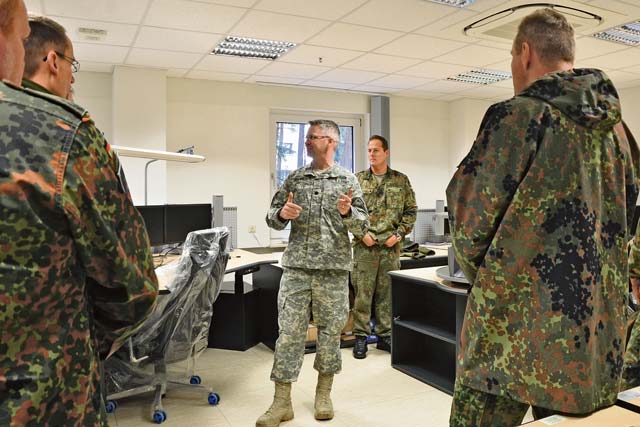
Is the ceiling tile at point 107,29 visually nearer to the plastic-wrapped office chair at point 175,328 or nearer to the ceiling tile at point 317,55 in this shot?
the ceiling tile at point 317,55

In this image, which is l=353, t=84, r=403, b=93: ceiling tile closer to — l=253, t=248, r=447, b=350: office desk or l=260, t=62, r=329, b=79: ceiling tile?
l=260, t=62, r=329, b=79: ceiling tile

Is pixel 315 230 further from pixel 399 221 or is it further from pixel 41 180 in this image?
pixel 41 180

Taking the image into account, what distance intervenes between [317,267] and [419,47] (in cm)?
290

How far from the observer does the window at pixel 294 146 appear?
6.60 meters

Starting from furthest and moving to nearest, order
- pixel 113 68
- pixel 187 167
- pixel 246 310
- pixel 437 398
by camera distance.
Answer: pixel 187 167 < pixel 113 68 < pixel 246 310 < pixel 437 398

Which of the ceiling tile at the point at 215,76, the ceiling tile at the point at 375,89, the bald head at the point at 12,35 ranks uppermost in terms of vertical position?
the ceiling tile at the point at 375,89

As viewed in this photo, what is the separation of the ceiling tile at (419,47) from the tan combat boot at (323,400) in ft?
9.67

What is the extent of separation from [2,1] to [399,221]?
339 cm

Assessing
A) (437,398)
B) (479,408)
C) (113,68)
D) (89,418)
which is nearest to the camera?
(89,418)

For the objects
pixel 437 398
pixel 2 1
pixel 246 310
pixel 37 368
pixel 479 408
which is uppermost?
pixel 2 1

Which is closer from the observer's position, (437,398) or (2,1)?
(2,1)

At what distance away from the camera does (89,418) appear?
0.87 meters

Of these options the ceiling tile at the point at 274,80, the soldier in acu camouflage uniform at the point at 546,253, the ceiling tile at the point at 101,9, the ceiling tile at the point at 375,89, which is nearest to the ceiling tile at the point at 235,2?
the ceiling tile at the point at 101,9

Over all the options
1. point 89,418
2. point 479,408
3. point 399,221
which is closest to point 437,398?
point 399,221
